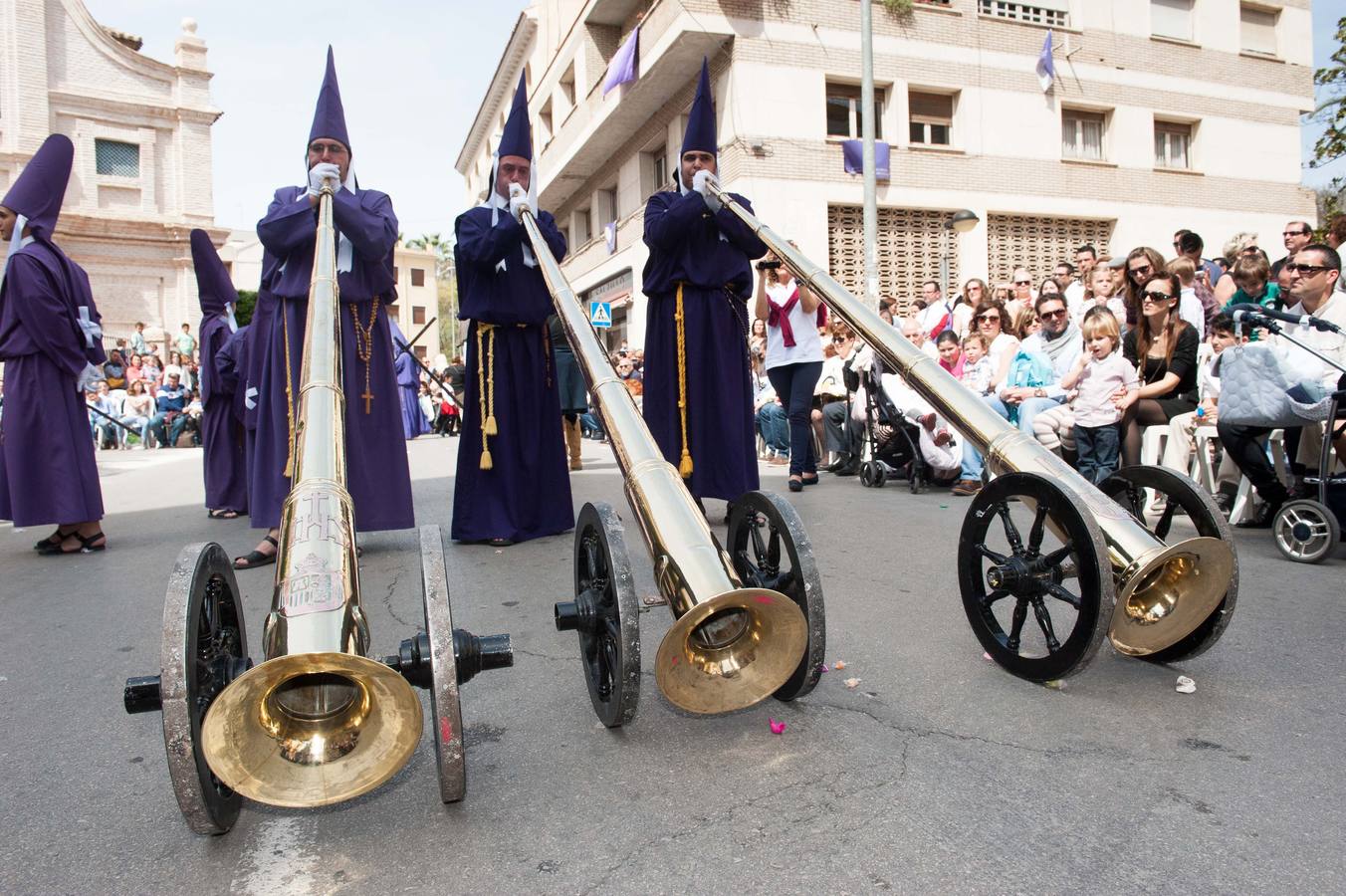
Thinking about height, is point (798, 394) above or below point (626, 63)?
below

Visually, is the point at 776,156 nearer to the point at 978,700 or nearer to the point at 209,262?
the point at 209,262

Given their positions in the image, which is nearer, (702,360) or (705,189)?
(705,189)

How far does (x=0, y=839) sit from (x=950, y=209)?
19941 millimetres

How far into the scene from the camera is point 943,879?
1.87 m

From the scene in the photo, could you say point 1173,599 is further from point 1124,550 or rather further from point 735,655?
point 735,655

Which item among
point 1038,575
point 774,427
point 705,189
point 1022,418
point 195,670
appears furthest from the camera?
point 774,427

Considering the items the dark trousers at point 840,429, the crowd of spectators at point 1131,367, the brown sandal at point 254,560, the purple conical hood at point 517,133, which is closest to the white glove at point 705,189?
the purple conical hood at point 517,133

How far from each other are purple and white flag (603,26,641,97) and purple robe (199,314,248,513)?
563 inches

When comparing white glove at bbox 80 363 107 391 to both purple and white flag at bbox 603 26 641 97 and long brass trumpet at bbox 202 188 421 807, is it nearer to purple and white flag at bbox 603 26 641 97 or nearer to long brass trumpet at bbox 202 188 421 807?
long brass trumpet at bbox 202 188 421 807

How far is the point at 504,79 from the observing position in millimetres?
35406

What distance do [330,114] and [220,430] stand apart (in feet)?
11.2

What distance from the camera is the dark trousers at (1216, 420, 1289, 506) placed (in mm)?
5160

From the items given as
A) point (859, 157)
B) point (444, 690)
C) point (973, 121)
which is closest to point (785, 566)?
point (444, 690)

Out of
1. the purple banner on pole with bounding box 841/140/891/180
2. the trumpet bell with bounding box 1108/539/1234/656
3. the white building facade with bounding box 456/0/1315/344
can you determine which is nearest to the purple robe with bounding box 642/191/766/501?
the trumpet bell with bounding box 1108/539/1234/656
